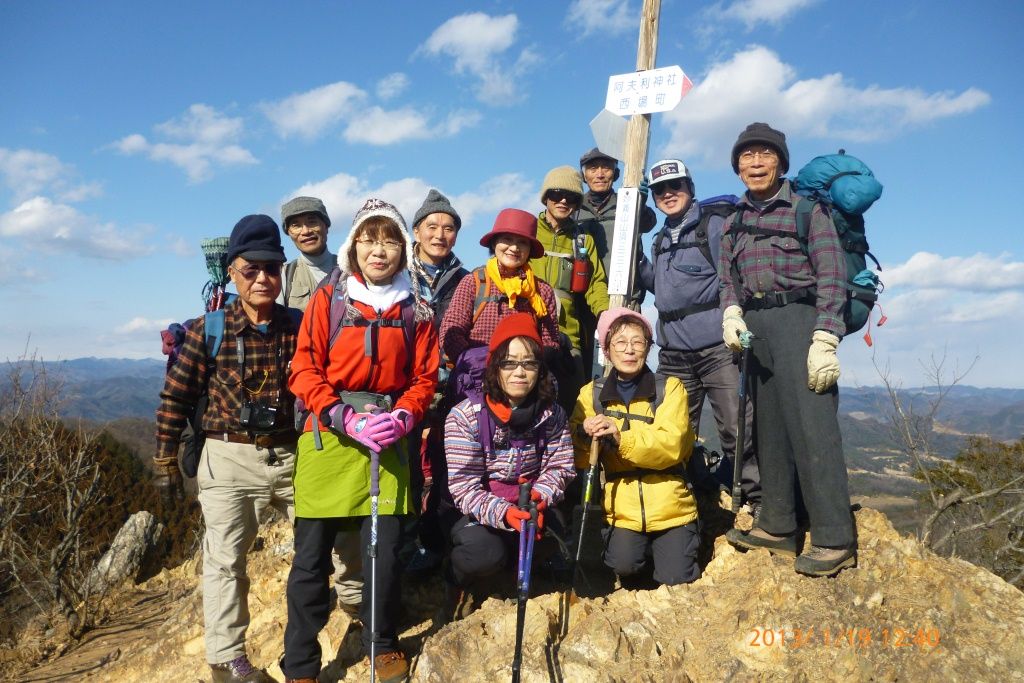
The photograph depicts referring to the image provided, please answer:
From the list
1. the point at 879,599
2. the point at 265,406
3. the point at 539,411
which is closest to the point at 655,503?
the point at 539,411

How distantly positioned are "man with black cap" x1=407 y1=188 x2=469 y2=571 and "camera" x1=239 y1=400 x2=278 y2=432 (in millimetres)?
876

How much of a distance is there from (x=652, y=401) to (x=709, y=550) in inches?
57.4

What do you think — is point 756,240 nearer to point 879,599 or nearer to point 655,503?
point 655,503

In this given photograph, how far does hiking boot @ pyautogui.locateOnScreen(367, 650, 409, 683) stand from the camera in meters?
3.46

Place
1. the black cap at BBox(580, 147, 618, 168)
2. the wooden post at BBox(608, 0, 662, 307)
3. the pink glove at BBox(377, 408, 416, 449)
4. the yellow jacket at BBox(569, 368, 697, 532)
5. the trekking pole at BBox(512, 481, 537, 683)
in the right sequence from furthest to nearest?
the black cap at BBox(580, 147, 618, 168) < the wooden post at BBox(608, 0, 662, 307) < the yellow jacket at BBox(569, 368, 697, 532) < the pink glove at BBox(377, 408, 416, 449) < the trekking pole at BBox(512, 481, 537, 683)

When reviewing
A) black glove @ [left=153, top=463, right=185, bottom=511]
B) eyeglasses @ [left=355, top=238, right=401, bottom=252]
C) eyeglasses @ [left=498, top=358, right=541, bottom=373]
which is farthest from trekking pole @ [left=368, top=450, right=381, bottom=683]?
black glove @ [left=153, top=463, right=185, bottom=511]

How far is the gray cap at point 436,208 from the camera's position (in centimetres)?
540

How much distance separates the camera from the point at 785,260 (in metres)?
4.12

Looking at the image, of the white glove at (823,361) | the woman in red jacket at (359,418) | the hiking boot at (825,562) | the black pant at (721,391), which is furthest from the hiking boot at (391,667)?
the white glove at (823,361)

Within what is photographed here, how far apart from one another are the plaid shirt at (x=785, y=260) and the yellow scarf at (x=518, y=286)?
4.29 ft

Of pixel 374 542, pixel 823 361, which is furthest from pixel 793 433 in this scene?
pixel 374 542

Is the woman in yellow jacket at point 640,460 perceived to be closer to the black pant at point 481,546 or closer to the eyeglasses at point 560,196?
the black pant at point 481,546

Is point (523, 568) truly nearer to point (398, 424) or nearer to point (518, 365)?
point (398, 424)

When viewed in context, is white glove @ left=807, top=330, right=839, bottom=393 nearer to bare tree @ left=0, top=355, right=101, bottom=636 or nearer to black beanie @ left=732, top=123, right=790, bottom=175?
black beanie @ left=732, top=123, right=790, bottom=175
